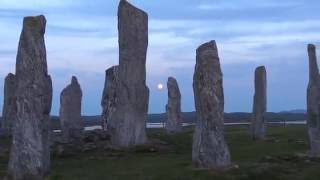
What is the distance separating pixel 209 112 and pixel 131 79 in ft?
38.4

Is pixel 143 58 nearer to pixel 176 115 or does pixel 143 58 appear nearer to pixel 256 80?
pixel 256 80

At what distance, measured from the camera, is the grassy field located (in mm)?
24391

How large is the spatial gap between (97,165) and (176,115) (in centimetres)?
2709

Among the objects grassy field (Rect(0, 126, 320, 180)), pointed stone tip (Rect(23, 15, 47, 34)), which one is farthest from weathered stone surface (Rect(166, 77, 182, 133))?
pointed stone tip (Rect(23, 15, 47, 34))

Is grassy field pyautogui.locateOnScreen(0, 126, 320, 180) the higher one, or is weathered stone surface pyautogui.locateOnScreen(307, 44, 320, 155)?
weathered stone surface pyautogui.locateOnScreen(307, 44, 320, 155)

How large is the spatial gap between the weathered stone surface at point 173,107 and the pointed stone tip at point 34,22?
30.4 metres

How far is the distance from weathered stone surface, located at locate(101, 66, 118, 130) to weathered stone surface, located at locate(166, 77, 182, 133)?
9.66m

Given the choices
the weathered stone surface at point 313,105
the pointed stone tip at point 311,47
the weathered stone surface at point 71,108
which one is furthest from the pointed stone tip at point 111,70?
the weathered stone surface at point 313,105

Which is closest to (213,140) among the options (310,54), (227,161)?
(227,161)

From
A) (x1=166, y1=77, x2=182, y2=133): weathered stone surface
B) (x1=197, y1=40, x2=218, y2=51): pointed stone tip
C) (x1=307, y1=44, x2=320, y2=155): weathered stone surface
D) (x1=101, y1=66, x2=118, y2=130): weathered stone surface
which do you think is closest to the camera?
(x1=197, y1=40, x2=218, y2=51): pointed stone tip

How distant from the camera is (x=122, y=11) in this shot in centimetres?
3781

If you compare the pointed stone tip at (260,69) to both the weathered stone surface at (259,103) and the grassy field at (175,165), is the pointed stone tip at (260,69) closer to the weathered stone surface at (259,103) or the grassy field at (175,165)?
the weathered stone surface at (259,103)

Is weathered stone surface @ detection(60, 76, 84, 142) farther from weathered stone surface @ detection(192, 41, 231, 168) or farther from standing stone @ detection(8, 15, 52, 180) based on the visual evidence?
weathered stone surface @ detection(192, 41, 231, 168)

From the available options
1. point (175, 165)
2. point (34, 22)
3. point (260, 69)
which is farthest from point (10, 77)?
point (175, 165)
